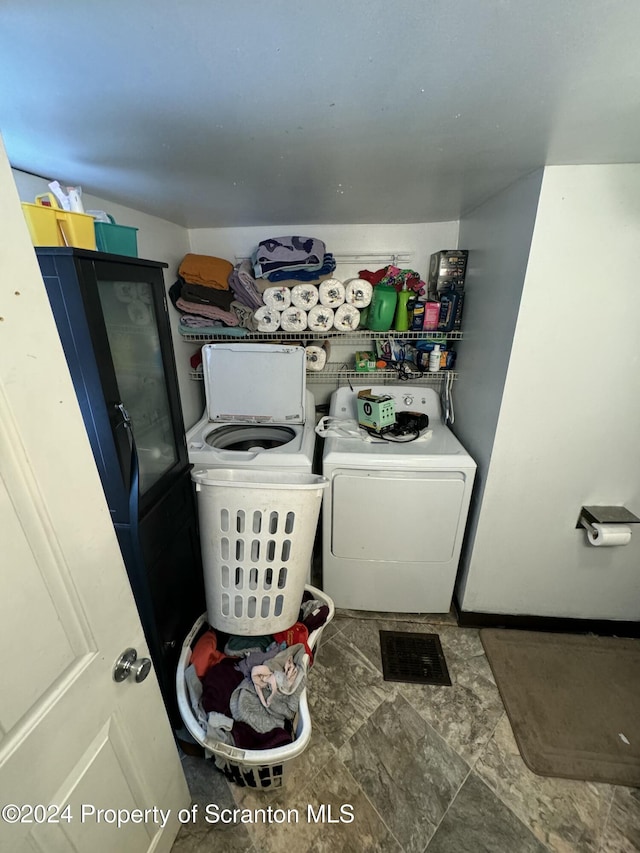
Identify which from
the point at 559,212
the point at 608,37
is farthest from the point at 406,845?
the point at 559,212

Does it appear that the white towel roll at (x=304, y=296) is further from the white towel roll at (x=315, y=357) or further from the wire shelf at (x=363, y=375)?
the wire shelf at (x=363, y=375)

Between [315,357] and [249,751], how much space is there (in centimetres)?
178

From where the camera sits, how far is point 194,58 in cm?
58

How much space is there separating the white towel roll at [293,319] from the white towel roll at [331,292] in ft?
0.44

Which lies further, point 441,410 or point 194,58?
point 441,410

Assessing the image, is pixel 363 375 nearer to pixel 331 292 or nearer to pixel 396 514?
pixel 331 292

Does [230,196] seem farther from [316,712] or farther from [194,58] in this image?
[316,712]

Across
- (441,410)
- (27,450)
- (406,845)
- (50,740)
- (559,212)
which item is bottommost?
(406,845)

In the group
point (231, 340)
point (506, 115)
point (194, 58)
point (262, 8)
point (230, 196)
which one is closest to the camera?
point (262, 8)

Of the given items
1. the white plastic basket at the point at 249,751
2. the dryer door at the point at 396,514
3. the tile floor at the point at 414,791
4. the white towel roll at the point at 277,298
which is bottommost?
the tile floor at the point at 414,791

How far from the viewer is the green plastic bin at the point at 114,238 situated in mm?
1035

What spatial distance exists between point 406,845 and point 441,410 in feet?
6.05

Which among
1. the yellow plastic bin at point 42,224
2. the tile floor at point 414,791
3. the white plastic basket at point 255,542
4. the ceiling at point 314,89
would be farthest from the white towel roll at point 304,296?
the tile floor at point 414,791

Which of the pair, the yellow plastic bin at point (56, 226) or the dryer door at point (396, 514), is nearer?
the yellow plastic bin at point (56, 226)
